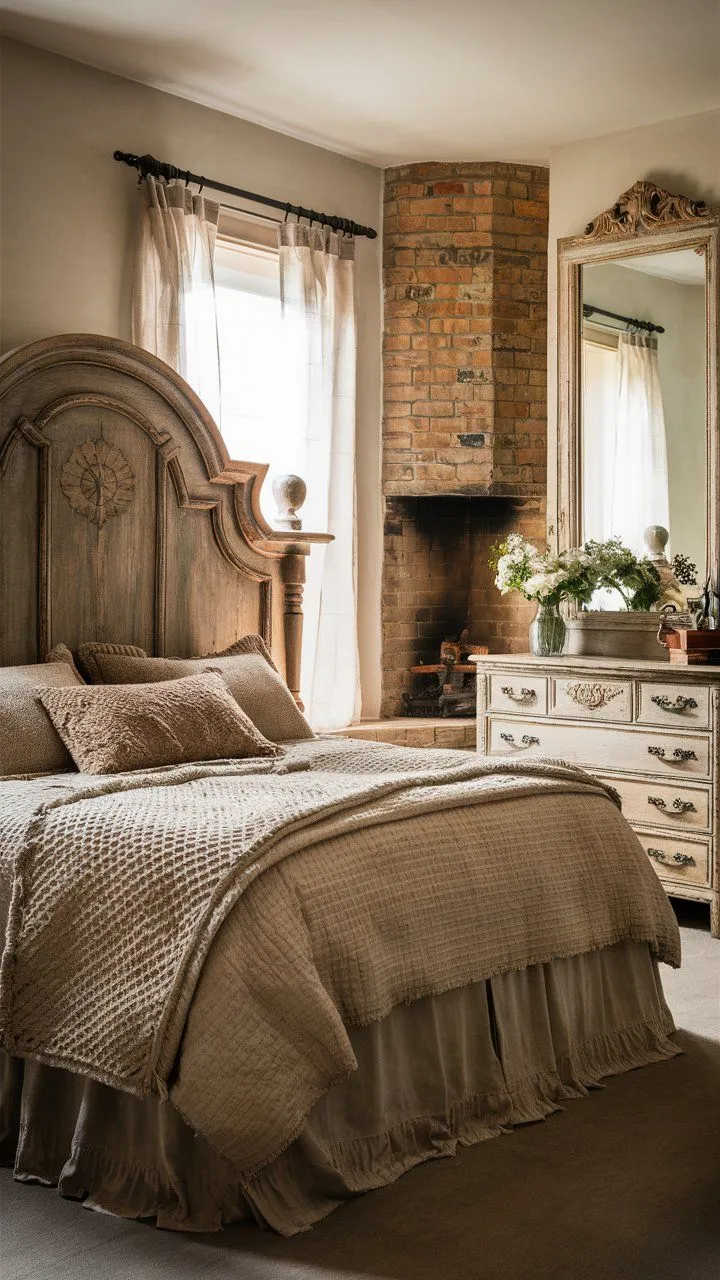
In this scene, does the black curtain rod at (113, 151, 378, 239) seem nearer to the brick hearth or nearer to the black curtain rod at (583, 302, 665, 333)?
the brick hearth

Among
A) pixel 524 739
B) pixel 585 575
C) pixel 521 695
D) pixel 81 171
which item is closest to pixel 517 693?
pixel 521 695

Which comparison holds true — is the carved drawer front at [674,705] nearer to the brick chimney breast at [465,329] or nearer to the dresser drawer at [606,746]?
the dresser drawer at [606,746]

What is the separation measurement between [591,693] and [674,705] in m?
0.35

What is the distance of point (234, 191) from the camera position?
491 cm

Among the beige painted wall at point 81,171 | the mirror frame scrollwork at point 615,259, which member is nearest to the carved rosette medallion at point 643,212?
the mirror frame scrollwork at point 615,259

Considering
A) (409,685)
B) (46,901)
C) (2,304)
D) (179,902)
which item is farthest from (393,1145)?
(409,685)

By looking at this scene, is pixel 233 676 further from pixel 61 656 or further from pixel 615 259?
pixel 615 259

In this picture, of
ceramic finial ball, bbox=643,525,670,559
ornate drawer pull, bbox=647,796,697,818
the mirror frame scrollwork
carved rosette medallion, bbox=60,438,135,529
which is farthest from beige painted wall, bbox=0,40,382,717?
ornate drawer pull, bbox=647,796,697,818

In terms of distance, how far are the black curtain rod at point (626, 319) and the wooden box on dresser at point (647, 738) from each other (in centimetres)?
132

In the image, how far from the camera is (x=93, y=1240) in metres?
2.16

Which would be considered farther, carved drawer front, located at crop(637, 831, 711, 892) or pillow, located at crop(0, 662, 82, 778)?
carved drawer front, located at crop(637, 831, 711, 892)

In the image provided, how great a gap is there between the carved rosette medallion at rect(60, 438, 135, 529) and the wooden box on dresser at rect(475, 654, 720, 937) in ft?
5.14

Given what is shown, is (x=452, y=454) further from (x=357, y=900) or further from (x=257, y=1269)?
(x=257, y=1269)

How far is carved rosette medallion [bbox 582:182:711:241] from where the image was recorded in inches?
188
